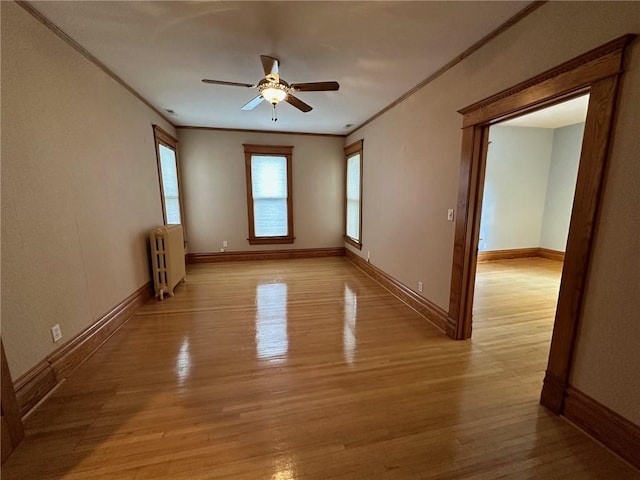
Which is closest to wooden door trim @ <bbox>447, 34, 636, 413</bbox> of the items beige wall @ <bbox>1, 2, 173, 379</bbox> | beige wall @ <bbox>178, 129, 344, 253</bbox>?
beige wall @ <bbox>1, 2, 173, 379</bbox>

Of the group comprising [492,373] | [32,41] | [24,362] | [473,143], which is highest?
[32,41]

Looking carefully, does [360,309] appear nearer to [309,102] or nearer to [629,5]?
[309,102]

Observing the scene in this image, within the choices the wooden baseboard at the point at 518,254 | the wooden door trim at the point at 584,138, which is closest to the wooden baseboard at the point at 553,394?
the wooden door trim at the point at 584,138

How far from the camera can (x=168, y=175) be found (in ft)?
14.9

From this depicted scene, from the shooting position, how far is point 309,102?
3.63 m

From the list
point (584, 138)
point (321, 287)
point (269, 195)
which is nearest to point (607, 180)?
point (584, 138)

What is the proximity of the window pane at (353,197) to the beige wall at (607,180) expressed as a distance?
1.65 m

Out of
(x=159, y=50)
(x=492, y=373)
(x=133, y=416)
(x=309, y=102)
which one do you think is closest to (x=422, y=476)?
(x=492, y=373)

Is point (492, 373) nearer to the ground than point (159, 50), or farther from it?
nearer to the ground

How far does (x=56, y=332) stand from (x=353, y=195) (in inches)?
184

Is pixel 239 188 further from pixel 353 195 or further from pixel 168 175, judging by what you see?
pixel 353 195

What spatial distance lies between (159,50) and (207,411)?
2.92 meters

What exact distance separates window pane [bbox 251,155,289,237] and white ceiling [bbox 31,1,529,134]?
222cm

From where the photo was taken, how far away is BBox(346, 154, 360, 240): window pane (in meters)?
5.21
